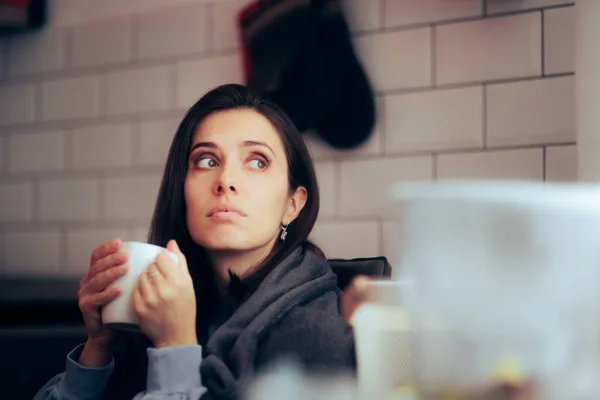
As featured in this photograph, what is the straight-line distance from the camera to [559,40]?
578 mm

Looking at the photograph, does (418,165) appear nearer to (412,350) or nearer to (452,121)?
(452,121)

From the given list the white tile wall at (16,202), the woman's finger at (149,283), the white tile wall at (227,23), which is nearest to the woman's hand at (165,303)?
the woman's finger at (149,283)

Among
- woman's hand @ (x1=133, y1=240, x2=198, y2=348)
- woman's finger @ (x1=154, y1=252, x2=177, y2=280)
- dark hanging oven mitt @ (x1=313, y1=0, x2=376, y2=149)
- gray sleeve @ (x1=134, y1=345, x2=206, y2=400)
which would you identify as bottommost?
gray sleeve @ (x1=134, y1=345, x2=206, y2=400)

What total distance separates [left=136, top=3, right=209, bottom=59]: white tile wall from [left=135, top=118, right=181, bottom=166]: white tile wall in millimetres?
72

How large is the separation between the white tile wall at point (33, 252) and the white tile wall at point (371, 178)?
1.04ft

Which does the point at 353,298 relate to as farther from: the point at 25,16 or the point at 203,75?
the point at 25,16

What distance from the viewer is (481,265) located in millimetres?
326

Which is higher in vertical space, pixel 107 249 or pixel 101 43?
pixel 101 43

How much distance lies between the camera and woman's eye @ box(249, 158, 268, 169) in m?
0.45

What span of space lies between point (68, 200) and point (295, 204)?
1.19 ft

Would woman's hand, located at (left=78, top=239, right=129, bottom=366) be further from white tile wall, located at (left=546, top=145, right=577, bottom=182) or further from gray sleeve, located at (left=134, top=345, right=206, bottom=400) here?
white tile wall, located at (left=546, top=145, right=577, bottom=182)

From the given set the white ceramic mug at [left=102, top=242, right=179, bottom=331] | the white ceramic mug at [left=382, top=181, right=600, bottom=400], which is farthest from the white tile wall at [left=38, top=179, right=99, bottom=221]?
the white ceramic mug at [left=382, top=181, right=600, bottom=400]

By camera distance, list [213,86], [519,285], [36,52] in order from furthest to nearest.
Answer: [36,52], [213,86], [519,285]

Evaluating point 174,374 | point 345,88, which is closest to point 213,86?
point 345,88
